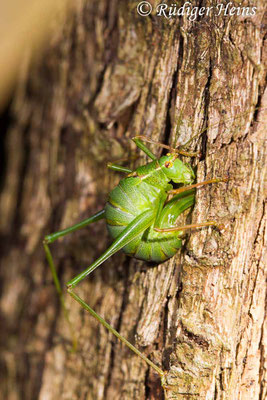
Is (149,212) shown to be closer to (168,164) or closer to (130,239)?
(130,239)

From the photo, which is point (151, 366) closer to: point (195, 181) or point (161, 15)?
point (195, 181)

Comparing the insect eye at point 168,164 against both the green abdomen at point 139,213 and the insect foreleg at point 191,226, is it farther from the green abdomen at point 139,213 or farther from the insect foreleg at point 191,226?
the insect foreleg at point 191,226

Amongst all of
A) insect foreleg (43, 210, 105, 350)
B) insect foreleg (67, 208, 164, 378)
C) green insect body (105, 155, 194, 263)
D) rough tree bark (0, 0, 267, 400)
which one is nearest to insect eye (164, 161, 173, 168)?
green insect body (105, 155, 194, 263)

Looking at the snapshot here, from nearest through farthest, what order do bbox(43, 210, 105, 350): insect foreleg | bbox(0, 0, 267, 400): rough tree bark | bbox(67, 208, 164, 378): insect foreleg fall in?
bbox(0, 0, 267, 400): rough tree bark, bbox(67, 208, 164, 378): insect foreleg, bbox(43, 210, 105, 350): insect foreleg

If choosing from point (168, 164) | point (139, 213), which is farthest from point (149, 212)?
point (168, 164)

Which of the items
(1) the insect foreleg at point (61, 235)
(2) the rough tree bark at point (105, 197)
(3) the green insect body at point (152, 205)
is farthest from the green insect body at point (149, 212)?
(1) the insect foreleg at point (61, 235)

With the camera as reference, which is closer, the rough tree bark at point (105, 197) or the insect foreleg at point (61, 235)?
the rough tree bark at point (105, 197)

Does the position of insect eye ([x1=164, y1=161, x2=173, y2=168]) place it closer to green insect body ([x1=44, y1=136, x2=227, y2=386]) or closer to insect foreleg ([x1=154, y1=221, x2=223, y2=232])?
green insect body ([x1=44, y1=136, x2=227, y2=386])

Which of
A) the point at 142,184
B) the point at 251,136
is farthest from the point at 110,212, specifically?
the point at 251,136
